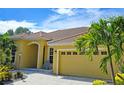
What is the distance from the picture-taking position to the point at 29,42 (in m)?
23.6

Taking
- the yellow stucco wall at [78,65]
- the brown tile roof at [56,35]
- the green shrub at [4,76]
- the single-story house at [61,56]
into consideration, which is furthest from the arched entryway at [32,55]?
the green shrub at [4,76]

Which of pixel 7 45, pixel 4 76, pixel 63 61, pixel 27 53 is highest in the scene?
pixel 7 45

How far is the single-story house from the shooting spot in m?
16.2

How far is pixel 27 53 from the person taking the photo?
23.6m

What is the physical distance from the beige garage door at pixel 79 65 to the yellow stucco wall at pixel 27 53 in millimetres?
4119

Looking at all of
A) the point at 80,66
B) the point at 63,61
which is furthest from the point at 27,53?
the point at 80,66

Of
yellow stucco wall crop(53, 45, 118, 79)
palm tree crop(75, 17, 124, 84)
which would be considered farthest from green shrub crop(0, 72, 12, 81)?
palm tree crop(75, 17, 124, 84)

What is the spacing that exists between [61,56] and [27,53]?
641 cm

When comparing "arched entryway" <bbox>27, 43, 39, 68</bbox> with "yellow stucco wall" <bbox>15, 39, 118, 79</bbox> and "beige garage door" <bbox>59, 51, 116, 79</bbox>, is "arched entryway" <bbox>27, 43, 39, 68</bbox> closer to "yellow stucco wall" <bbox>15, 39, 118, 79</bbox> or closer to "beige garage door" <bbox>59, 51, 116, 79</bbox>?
"yellow stucco wall" <bbox>15, 39, 118, 79</bbox>

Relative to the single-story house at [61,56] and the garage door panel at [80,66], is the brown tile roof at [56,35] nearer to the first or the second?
the single-story house at [61,56]

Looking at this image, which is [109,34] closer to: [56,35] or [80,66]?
[80,66]
